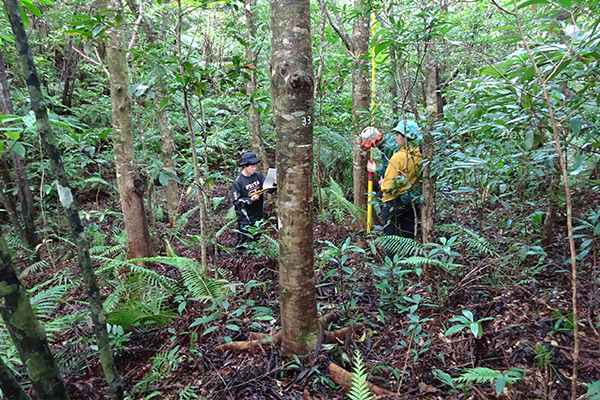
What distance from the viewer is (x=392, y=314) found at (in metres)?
2.92

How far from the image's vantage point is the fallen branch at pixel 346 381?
80.1 inches

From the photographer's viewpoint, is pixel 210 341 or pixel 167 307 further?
pixel 167 307

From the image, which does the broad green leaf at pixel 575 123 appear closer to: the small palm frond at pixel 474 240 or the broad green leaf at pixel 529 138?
the broad green leaf at pixel 529 138

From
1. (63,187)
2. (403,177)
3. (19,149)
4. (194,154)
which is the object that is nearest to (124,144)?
(194,154)

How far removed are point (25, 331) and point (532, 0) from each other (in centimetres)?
276

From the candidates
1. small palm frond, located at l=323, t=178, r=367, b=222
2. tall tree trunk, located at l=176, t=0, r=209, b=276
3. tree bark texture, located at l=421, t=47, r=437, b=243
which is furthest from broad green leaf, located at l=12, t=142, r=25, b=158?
small palm frond, located at l=323, t=178, r=367, b=222

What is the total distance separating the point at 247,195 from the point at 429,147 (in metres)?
3.16

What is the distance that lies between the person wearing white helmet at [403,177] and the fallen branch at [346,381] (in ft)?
5.96

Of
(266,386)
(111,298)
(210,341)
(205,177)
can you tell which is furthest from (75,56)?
(266,386)

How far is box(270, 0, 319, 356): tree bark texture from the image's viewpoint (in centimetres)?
191

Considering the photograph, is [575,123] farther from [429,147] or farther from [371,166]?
[371,166]

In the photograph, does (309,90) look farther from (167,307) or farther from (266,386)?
(167,307)

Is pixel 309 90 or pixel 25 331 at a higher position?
pixel 309 90

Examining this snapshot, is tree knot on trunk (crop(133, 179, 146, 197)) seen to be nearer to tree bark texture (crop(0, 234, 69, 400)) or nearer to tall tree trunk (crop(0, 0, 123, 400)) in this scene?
tall tree trunk (crop(0, 0, 123, 400))
